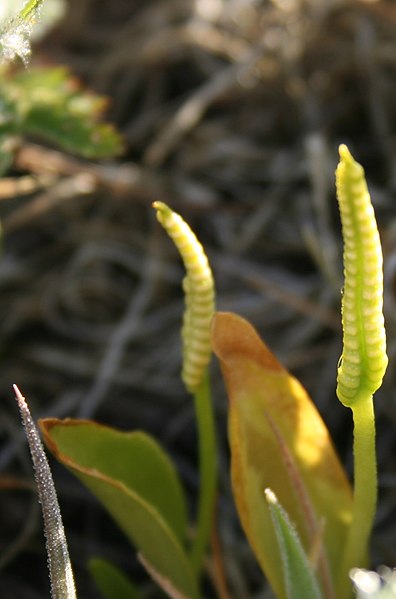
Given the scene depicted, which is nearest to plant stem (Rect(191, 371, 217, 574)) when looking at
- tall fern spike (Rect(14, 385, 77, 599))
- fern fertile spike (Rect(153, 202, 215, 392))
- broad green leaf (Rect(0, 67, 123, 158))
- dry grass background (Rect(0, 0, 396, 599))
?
fern fertile spike (Rect(153, 202, 215, 392))

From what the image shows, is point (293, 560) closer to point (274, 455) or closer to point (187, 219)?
point (274, 455)

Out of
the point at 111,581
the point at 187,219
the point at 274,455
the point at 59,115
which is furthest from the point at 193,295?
the point at 187,219

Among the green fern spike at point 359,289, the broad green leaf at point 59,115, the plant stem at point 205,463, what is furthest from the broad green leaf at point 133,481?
the broad green leaf at point 59,115

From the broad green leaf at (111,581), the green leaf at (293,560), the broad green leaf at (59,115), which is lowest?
the broad green leaf at (111,581)

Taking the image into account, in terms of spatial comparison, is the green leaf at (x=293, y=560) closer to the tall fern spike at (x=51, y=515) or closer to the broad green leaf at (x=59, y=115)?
the tall fern spike at (x=51, y=515)

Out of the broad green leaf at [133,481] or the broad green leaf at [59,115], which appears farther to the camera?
the broad green leaf at [59,115]

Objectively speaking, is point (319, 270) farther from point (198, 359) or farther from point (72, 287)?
point (198, 359)
